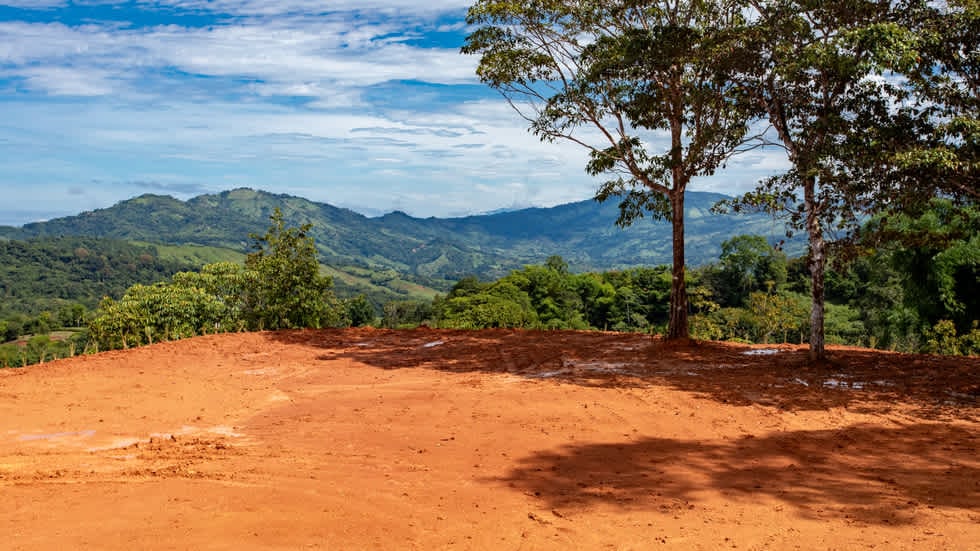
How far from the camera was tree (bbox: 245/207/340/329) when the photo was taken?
20.9 metres

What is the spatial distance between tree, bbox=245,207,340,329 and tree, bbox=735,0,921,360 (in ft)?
45.4

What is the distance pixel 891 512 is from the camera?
5840 millimetres

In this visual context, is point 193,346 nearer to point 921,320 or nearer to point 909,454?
point 909,454

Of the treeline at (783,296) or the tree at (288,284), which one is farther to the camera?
the tree at (288,284)

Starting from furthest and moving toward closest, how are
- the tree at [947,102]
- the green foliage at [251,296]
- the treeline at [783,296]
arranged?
the treeline at [783,296], the green foliage at [251,296], the tree at [947,102]

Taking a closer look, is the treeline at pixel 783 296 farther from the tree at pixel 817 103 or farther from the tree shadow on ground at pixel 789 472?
the tree shadow on ground at pixel 789 472

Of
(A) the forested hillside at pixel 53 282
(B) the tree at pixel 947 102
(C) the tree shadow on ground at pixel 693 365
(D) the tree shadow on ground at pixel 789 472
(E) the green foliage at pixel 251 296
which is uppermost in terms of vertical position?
(B) the tree at pixel 947 102

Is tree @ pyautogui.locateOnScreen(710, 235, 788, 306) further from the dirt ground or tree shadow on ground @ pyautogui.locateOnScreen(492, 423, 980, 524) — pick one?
tree shadow on ground @ pyautogui.locateOnScreen(492, 423, 980, 524)

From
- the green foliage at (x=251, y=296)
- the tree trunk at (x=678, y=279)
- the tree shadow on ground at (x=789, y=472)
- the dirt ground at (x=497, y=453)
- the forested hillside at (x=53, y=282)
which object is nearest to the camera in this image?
the dirt ground at (x=497, y=453)

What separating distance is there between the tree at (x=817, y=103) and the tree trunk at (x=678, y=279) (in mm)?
3268

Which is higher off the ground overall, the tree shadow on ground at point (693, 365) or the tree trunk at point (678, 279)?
the tree trunk at point (678, 279)

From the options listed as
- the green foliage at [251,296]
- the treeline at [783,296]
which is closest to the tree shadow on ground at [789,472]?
the treeline at [783,296]

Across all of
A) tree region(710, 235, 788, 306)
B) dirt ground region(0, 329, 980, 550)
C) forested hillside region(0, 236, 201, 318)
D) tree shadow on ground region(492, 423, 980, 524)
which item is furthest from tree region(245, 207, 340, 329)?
forested hillside region(0, 236, 201, 318)

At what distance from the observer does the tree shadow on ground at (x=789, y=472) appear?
243 inches
